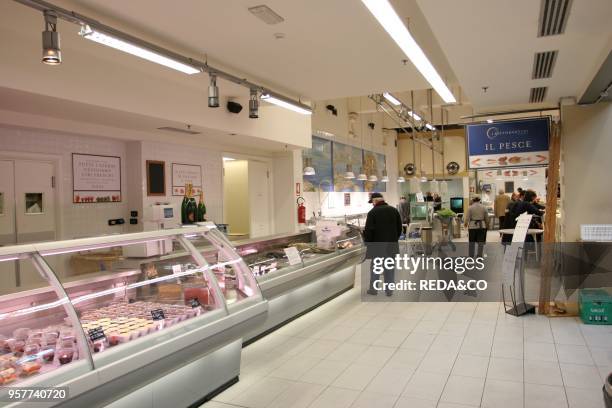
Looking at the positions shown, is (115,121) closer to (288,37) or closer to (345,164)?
(288,37)

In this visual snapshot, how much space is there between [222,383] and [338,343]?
5.33 ft

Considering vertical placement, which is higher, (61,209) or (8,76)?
(8,76)

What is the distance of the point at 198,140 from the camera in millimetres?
7949

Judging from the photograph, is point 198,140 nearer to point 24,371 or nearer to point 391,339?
point 391,339

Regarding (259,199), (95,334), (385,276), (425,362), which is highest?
(259,199)

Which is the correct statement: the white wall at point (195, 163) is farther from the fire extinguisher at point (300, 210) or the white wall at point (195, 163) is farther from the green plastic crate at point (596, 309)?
the green plastic crate at point (596, 309)

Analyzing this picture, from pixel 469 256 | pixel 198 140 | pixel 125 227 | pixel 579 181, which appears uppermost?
pixel 198 140

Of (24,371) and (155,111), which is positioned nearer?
(24,371)

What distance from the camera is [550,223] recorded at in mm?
6191

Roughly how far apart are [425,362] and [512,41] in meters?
3.14

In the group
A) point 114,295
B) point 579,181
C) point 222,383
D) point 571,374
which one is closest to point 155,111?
point 114,295

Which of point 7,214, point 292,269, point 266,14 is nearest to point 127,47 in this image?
point 266,14

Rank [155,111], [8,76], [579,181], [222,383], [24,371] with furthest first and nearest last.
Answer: [579,181]
[155,111]
[8,76]
[222,383]
[24,371]

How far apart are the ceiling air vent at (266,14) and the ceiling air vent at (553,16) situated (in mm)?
2187
